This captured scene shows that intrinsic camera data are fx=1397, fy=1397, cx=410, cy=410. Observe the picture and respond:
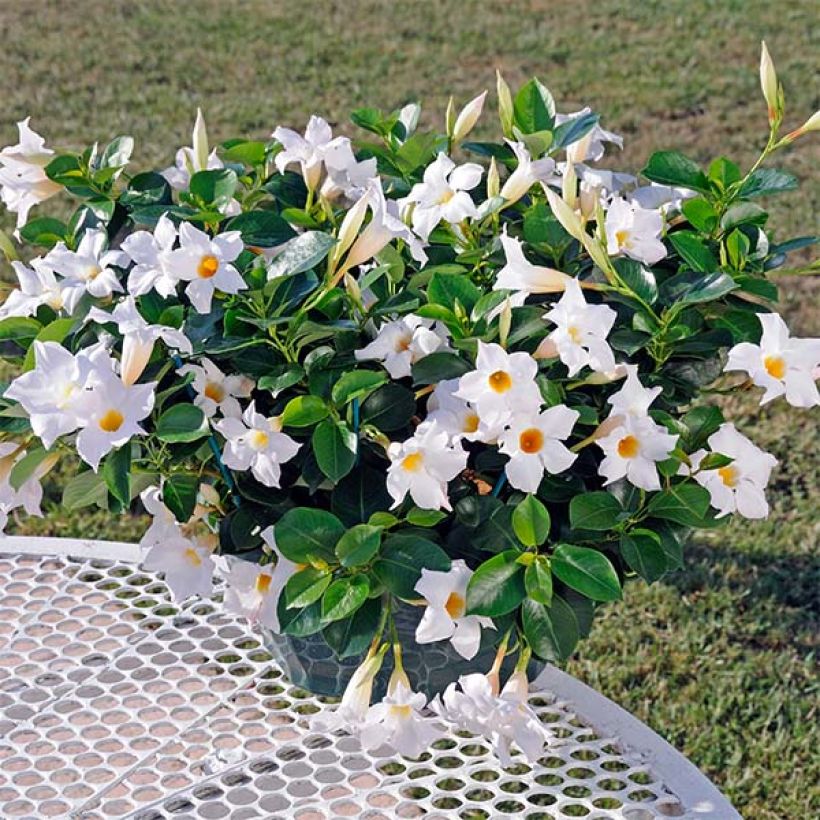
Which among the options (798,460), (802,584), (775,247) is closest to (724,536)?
(802,584)

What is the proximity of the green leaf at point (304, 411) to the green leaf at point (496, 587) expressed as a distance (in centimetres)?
18

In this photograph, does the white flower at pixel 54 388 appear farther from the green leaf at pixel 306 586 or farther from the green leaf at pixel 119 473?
the green leaf at pixel 306 586

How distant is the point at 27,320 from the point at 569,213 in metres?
0.49

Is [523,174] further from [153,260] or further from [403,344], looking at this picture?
[153,260]

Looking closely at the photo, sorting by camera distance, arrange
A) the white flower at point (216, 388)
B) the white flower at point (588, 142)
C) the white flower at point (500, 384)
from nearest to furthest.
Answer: the white flower at point (500, 384) → the white flower at point (216, 388) → the white flower at point (588, 142)

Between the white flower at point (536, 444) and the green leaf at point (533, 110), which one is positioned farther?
the green leaf at point (533, 110)

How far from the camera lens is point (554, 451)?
3.57ft

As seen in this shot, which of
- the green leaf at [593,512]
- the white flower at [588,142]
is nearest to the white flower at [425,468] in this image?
the green leaf at [593,512]

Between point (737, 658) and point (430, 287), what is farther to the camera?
point (737, 658)

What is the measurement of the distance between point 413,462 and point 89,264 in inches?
14.6

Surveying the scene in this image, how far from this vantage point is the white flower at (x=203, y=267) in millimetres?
1146

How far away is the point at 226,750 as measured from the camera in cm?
139

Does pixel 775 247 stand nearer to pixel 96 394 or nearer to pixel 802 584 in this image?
pixel 96 394

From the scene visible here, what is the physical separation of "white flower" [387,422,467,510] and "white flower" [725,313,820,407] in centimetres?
25
